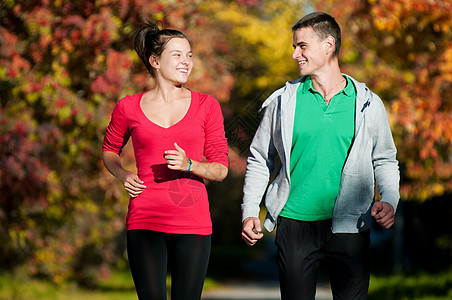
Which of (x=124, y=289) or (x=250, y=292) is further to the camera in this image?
(x=250, y=292)

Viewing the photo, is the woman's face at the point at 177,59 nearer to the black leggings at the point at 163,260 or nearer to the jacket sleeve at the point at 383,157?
the black leggings at the point at 163,260

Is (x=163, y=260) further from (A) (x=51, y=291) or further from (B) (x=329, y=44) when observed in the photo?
(A) (x=51, y=291)

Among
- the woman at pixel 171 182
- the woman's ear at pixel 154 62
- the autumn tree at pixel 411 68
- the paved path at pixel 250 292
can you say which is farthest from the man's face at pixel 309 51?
the paved path at pixel 250 292

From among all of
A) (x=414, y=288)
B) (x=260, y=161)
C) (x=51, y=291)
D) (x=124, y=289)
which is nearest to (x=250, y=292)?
(x=124, y=289)

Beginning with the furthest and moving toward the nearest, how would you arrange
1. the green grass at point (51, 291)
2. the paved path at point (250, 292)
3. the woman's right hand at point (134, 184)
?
the paved path at point (250, 292)
the green grass at point (51, 291)
the woman's right hand at point (134, 184)

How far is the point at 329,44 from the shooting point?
4.32 meters

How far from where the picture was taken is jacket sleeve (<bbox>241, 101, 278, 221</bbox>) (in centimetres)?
436

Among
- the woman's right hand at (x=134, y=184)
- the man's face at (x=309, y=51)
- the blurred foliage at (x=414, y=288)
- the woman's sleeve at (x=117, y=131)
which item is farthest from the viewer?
the blurred foliage at (x=414, y=288)

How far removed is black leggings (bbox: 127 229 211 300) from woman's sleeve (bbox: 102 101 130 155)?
567 mm

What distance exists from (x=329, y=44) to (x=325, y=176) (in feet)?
2.50

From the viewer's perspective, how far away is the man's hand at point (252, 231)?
4143 millimetres

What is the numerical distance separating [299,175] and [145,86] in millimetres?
4712

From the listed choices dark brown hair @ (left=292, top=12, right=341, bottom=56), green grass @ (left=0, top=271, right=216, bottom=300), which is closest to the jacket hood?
A: dark brown hair @ (left=292, top=12, right=341, bottom=56)

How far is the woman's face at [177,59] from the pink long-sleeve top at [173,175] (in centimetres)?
20
